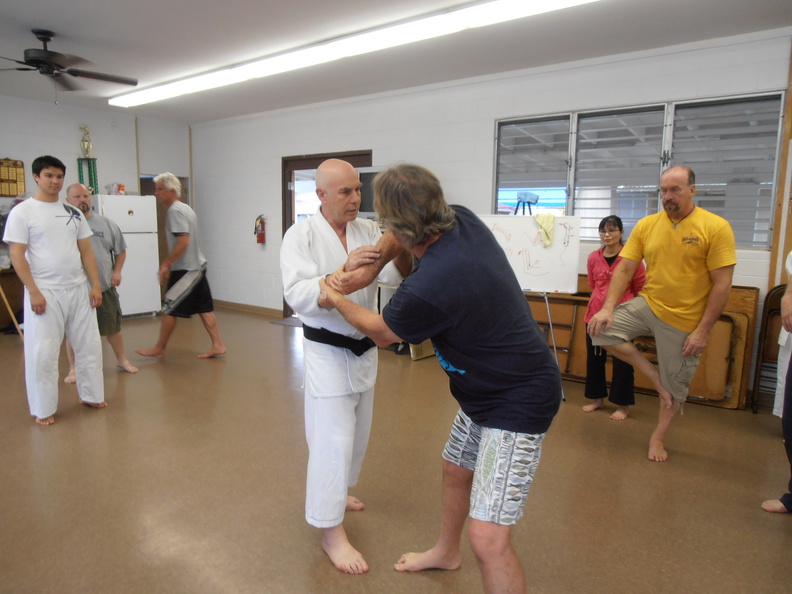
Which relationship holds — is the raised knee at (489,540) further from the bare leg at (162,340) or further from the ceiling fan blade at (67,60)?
the ceiling fan blade at (67,60)

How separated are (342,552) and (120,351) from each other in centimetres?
311

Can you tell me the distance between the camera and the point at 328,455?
5.90 feet

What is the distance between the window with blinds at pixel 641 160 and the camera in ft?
12.7

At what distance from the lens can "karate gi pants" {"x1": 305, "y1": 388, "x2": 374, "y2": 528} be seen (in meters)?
1.80

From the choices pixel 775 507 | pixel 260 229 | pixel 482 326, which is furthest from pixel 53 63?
pixel 775 507

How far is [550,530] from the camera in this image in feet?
7.02

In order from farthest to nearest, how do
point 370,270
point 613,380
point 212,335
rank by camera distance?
point 212,335
point 613,380
point 370,270

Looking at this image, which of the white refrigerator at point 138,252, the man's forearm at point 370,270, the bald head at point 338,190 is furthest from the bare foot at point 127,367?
the man's forearm at point 370,270

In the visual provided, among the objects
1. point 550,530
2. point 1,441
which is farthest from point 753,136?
point 1,441

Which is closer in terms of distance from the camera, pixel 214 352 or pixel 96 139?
pixel 214 352

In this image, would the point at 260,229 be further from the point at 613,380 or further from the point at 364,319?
the point at 364,319

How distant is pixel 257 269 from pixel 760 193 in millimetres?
5676

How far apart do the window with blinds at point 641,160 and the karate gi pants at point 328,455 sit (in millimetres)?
3464

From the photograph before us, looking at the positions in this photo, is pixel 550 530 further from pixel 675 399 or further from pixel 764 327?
pixel 764 327
